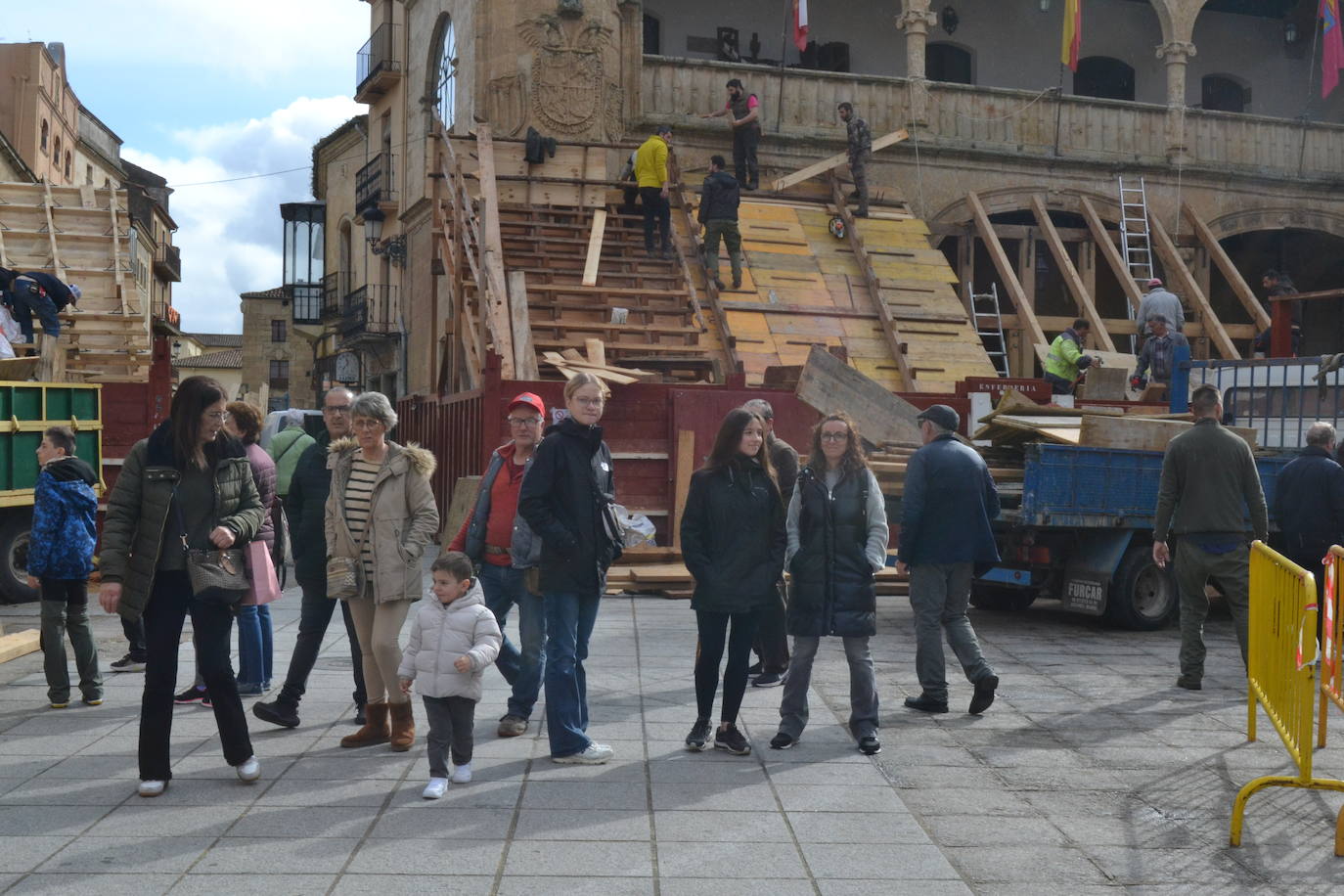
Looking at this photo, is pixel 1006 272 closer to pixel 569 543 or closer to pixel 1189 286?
pixel 1189 286

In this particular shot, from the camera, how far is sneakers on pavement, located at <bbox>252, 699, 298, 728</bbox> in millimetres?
7215

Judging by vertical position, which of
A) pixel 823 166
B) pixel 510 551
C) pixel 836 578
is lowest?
pixel 836 578

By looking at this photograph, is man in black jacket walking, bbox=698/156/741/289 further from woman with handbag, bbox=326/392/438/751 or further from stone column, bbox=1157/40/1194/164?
woman with handbag, bbox=326/392/438/751

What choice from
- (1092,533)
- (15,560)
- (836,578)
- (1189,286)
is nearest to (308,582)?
(836,578)

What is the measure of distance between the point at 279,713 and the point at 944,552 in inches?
145

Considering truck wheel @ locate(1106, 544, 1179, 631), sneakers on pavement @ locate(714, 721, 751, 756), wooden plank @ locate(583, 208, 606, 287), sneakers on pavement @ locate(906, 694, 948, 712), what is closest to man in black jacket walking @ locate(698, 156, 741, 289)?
wooden plank @ locate(583, 208, 606, 287)

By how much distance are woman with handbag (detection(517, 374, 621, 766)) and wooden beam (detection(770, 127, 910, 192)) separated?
54.0ft

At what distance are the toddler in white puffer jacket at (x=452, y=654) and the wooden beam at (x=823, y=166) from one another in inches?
678

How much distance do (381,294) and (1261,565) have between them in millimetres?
29009

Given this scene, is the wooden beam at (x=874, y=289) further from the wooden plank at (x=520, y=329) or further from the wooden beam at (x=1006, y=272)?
the wooden plank at (x=520, y=329)

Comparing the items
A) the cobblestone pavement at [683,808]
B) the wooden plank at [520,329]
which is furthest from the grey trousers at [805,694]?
the wooden plank at [520,329]

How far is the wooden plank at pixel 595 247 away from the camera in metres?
18.5

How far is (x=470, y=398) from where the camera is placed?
14.6 m

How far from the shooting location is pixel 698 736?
7.00 metres
